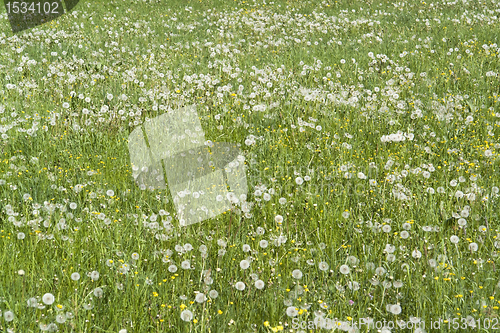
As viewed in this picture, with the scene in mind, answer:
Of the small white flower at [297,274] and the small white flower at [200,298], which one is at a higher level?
the small white flower at [200,298]

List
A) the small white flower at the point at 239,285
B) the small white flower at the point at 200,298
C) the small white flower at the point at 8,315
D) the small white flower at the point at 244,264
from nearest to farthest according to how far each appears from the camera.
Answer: the small white flower at the point at 8,315 < the small white flower at the point at 200,298 < the small white flower at the point at 239,285 < the small white flower at the point at 244,264

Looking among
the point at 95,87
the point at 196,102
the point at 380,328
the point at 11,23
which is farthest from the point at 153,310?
the point at 11,23

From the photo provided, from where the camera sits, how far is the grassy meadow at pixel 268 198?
234 cm

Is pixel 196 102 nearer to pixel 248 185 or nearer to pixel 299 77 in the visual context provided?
pixel 299 77

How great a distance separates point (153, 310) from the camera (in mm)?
2324

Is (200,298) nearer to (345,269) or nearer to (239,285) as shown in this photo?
(239,285)

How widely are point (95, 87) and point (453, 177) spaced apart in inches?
169
